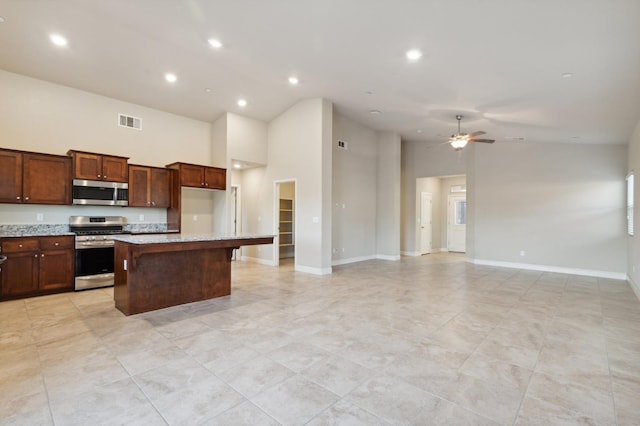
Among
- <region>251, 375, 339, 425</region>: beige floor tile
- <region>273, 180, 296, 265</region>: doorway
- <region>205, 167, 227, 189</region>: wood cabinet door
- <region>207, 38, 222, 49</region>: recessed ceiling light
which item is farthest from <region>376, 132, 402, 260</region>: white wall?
<region>251, 375, 339, 425</region>: beige floor tile

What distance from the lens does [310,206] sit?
6824 mm

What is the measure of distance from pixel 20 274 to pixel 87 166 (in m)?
1.92

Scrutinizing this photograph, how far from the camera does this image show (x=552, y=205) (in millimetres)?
7184

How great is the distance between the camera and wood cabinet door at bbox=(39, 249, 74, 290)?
4832 mm

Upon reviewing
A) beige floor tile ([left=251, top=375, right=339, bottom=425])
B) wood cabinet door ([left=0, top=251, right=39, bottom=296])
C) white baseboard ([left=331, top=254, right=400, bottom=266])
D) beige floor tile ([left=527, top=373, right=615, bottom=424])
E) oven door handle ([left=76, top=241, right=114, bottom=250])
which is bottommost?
beige floor tile ([left=527, top=373, right=615, bottom=424])

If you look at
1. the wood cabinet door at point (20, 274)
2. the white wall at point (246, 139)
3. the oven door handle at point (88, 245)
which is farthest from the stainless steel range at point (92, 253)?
the white wall at point (246, 139)

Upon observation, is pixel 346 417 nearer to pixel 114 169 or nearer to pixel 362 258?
pixel 114 169

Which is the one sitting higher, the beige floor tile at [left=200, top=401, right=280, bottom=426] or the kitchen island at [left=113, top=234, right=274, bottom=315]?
the kitchen island at [left=113, top=234, right=274, bottom=315]

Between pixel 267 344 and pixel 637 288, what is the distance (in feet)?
19.4

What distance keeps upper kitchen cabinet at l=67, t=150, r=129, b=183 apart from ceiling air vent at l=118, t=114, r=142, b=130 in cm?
93

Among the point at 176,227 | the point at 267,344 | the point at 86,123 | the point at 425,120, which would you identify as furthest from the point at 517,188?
the point at 86,123

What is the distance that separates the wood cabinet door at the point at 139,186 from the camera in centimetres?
606

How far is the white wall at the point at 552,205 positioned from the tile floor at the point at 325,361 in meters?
2.34

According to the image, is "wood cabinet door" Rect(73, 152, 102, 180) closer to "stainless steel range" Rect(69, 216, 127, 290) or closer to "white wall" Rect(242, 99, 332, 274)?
"stainless steel range" Rect(69, 216, 127, 290)
